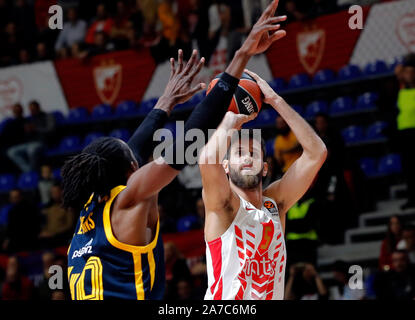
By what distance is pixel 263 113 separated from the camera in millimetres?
11336

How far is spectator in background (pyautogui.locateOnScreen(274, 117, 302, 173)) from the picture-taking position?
890 cm

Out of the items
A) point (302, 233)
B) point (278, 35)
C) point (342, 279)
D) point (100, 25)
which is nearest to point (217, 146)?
point (278, 35)

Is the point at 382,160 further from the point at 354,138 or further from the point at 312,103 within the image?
the point at 312,103

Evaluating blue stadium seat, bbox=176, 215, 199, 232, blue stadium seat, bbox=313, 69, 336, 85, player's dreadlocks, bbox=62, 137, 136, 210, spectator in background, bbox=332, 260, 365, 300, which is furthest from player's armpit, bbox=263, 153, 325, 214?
blue stadium seat, bbox=313, 69, 336, 85

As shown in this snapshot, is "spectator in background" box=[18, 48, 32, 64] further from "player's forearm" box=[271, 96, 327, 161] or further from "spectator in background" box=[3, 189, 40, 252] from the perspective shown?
"player's forearm" box=[271, 96, 327, 161]

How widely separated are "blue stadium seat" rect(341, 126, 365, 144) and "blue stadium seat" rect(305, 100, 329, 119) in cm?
52

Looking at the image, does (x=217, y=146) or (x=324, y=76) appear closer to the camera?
(x=217, y=146)

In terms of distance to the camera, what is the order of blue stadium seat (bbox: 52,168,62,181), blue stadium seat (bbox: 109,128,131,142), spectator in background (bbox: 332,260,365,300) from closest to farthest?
spectator in background (bbox: 332,260,365,300) < blue stadium seat (bbox: 109,128,131,142) < blue stadium seat (bbox: 52,168,62,181)

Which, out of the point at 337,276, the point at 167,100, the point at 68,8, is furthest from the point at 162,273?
the point at 68,8

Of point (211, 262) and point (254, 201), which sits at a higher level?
point (254, 201)

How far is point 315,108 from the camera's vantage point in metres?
10.9

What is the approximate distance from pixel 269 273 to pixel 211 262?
35cm

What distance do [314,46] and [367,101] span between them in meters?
1.40

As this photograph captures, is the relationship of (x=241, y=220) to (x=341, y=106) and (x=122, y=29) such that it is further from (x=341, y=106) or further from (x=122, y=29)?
(x=122, y=29)
